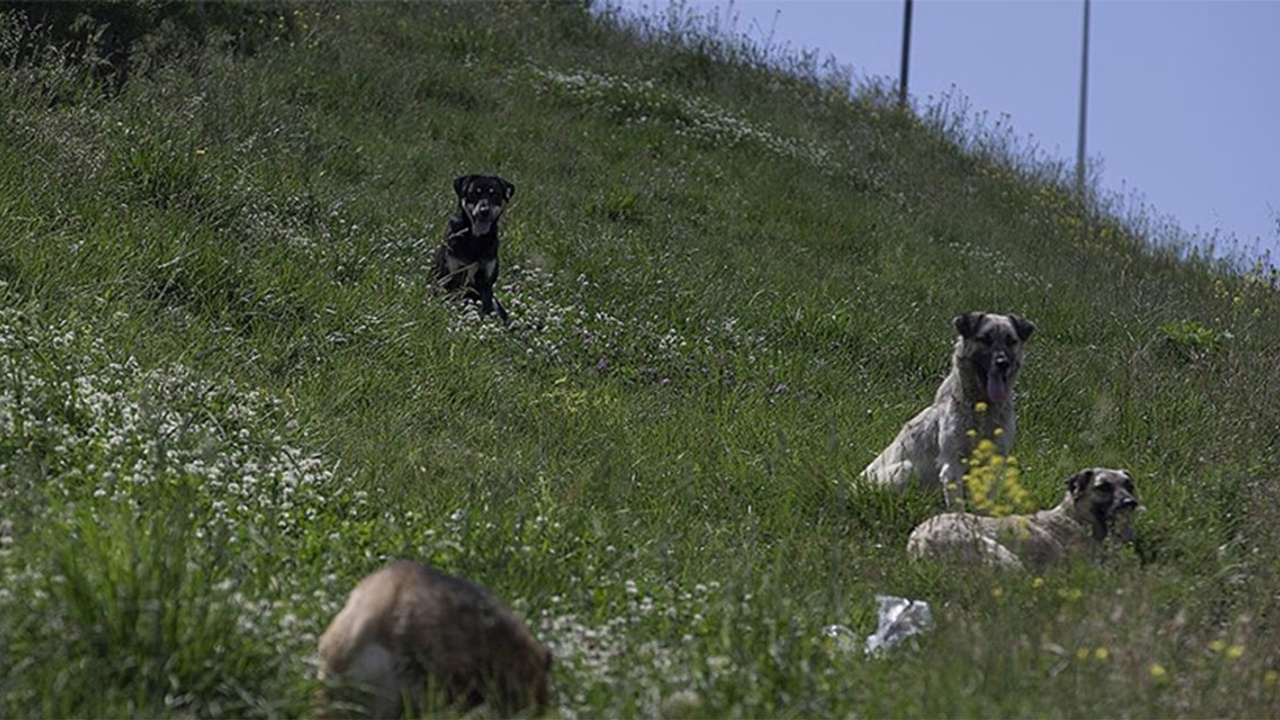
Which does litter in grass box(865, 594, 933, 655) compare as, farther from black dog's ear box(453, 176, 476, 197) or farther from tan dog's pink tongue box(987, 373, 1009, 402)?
black dog's ear box(453, 176, 476, 197)

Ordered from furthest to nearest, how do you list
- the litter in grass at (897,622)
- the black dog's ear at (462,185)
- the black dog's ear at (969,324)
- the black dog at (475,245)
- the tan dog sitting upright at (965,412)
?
the black dog's ear at (462,185) < the black dog at (475,245) < the black dog's ear at (969,324) < the tan dog sitting upright at (965,412) < the litter in grass at (897,622)

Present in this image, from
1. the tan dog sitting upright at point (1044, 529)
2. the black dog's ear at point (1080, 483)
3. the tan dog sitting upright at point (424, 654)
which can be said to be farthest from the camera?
the black dog's ear at point (1080, 483)

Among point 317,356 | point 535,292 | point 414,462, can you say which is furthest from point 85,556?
point 535,292

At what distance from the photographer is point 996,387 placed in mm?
8836

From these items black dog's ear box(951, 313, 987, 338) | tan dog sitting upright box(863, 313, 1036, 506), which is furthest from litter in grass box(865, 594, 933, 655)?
black dog's ear box(951, 313, 987, 338)

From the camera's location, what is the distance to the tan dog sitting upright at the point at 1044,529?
7.12m

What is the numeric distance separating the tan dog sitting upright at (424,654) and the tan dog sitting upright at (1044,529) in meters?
2.63

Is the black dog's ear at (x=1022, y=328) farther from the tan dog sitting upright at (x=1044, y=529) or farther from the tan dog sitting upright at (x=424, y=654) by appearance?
the tan dog sitting upright at (x=424, y=654)

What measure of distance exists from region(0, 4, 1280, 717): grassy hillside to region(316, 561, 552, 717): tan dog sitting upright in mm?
147

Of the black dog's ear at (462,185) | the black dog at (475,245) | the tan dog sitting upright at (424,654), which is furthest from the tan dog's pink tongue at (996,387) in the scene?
the black dog's ear at (462,185)

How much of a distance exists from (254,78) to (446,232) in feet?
13.9

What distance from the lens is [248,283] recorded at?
32.7 feet

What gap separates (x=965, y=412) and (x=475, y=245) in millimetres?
4545

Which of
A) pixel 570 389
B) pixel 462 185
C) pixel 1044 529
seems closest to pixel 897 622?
Result: pixel 1044 529
